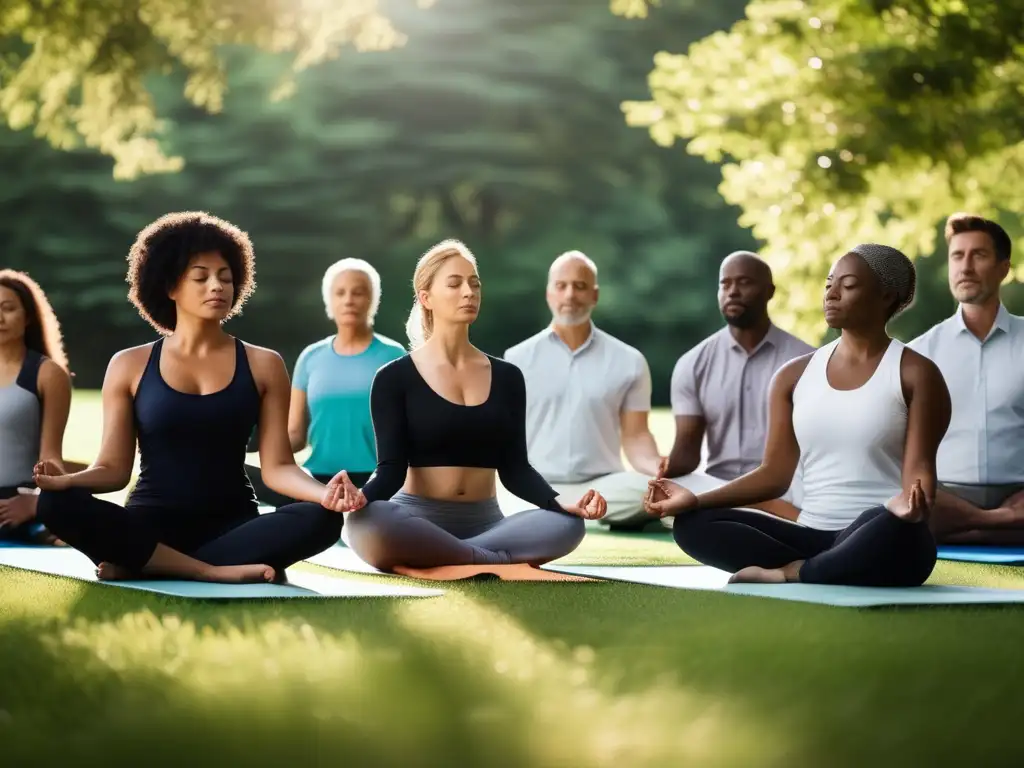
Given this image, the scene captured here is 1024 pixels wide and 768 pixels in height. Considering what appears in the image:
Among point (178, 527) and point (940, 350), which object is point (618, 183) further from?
point (178, 527)

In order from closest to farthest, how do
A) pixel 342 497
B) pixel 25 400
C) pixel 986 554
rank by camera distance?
1. pixel 342 497
2. pixel 986 554
3. pixel 25 400

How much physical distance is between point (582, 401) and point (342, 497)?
3802mm

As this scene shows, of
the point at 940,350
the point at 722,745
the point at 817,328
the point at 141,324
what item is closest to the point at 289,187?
the point at 141,324

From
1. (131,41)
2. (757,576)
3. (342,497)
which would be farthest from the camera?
(131,41)

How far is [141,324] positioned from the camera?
30.3 m

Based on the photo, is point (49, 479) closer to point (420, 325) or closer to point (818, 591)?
point (420, 325)

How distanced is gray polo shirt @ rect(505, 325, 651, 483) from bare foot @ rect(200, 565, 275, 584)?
3.81 metres

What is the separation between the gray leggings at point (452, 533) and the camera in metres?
6.49

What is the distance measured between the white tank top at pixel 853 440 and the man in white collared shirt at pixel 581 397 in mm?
3392

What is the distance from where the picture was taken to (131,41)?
598 inches

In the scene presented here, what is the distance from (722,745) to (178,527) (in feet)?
10.3

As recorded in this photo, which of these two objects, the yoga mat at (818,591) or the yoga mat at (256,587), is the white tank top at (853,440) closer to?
the yoga mat at (818,591)

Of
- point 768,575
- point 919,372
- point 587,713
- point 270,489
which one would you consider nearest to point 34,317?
point 270,489

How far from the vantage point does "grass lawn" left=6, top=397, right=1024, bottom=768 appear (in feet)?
11.2
